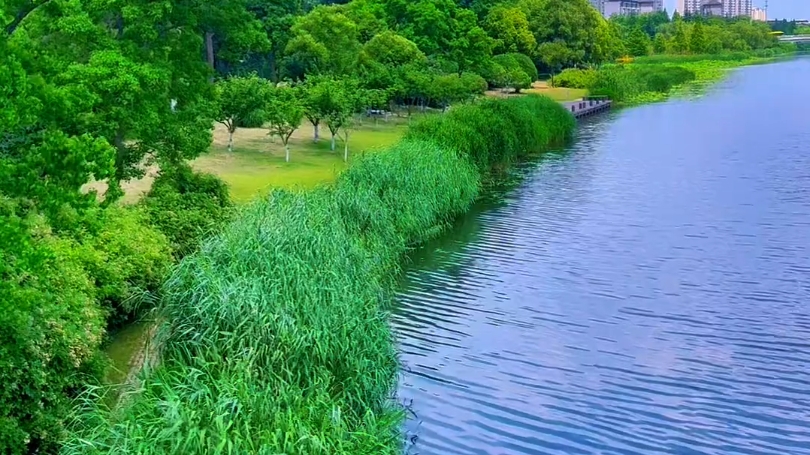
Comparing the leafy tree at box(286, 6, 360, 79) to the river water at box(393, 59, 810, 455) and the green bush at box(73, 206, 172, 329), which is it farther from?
the green bush at box(73, 206, 172, 329)

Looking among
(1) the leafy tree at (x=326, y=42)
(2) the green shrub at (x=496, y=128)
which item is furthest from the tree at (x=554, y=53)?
(1) the leafy tree at (x=326, y=42)

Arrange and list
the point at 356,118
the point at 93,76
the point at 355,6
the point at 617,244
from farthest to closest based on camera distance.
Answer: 1. the point at 355,6
2. the point at 356,118
3. the point at 617,244
4. the point at 93,76

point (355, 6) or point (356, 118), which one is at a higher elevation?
point (355, 6)

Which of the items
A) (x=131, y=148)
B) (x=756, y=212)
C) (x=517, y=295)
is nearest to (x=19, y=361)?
(x=131, y=148)

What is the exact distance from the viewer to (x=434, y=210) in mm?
24250

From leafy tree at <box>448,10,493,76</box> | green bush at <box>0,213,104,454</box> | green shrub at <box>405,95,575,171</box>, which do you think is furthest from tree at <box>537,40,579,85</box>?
green bush at <box>0,213,104,454</box>

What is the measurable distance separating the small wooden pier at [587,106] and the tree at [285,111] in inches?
958

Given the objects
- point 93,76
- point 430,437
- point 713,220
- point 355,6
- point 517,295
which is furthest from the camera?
point 355,6

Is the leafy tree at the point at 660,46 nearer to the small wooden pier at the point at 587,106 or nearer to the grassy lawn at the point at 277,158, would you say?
the small wooden pier at the point at 587,106

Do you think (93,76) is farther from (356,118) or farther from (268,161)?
(356,118)

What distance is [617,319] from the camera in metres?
17.6

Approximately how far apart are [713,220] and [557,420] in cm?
1457

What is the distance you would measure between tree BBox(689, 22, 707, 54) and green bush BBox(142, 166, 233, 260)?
10246cm

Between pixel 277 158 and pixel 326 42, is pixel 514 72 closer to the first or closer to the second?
pixel 326 42
